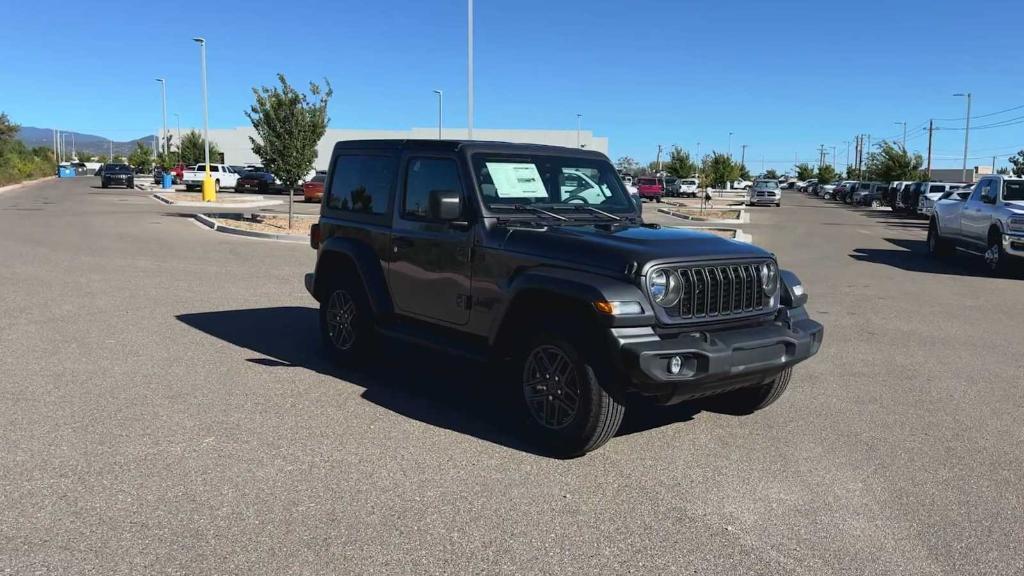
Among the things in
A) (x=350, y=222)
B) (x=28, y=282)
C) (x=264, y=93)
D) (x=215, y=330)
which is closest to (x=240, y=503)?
(x=350, y=222)

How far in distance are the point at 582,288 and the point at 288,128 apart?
62.0ft

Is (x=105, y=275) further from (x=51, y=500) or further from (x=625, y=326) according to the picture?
(x=625, y=326)

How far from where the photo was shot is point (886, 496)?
14.4ft

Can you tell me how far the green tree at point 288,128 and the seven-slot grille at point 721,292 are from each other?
17892 millimetres

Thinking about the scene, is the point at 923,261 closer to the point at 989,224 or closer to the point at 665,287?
the point at 989,224

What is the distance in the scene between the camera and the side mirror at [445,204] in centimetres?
534

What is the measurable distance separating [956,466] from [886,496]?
2.62 ft

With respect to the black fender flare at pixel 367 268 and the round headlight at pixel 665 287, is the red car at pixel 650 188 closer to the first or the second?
the black fender flare at pixel 367 268

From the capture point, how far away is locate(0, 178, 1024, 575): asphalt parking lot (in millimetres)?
3672

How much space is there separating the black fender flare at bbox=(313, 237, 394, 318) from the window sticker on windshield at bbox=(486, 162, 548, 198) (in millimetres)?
1319

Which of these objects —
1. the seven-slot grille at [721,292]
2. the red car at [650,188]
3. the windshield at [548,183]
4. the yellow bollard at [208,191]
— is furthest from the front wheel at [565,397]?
the red car at [650,188]

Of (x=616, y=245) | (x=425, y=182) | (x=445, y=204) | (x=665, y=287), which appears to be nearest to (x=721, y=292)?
(x=665, y=287)

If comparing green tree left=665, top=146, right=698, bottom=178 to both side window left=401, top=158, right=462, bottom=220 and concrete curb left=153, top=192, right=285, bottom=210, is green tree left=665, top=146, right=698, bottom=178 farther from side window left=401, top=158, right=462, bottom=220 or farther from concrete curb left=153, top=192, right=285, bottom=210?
side window left=401, top=158, right=462, bottom=220

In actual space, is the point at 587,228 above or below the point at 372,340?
above
